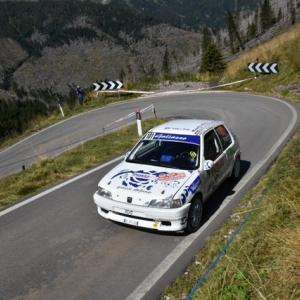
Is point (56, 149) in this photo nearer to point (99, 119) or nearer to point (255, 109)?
point (99, 119)

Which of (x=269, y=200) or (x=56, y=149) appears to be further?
(x=56, y=149)

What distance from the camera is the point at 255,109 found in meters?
16.8

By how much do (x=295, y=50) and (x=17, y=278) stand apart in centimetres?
2392

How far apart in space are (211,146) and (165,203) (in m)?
2.03

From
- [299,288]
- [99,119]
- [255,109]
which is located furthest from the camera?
[99,119]

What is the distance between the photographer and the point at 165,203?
5.39 meters

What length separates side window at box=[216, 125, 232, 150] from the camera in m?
7.48

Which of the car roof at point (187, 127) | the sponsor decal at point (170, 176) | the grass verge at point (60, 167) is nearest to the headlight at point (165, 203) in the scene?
the sponsor decal at point (170, 176)

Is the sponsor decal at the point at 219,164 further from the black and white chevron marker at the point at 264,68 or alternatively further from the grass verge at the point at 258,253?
the black and white chevron marker at the point at 264,68

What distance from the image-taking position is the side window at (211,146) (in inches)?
264

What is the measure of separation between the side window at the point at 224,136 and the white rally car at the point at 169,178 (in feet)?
0.07

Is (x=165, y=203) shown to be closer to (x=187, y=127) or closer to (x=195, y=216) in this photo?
(x=195, y=216)

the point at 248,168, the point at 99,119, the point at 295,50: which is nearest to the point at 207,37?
the point at 295,50

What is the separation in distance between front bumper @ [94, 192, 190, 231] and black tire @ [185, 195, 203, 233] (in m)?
0.18
